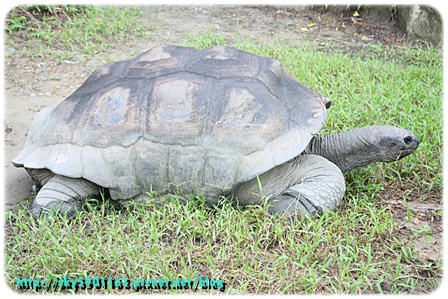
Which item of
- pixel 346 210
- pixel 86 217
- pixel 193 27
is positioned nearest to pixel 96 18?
pixel 193 27

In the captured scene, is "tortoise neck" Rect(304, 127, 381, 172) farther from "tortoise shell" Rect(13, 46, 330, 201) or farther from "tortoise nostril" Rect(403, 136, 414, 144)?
"tortoise shell" Rect(13, 46, 330, 201)

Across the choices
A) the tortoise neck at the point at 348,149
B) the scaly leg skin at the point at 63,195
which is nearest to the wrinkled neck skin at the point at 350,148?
the tortoise neck at the point at 348,149

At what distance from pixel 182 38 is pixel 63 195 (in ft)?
13.5

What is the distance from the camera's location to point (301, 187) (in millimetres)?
3627

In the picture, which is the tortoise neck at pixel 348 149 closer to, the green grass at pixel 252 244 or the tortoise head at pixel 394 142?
the tortoise head at pixel 394 142

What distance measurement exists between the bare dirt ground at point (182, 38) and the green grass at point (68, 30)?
0.19 m

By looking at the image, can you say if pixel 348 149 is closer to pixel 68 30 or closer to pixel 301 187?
pixel 301 187

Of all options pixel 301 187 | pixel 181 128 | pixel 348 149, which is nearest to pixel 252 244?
pixel 301 187

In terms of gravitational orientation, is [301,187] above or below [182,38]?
below

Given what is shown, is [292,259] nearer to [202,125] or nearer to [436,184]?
[202,125]

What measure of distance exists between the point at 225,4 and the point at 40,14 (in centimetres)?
315

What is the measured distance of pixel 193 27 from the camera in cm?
779

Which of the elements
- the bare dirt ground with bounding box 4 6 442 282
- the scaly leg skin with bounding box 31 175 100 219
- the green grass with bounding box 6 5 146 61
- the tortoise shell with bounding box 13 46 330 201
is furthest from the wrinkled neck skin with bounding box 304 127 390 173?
the green grass with bounding box 6 5 146 61

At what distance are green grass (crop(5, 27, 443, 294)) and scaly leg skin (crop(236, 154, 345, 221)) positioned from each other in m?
0.10
